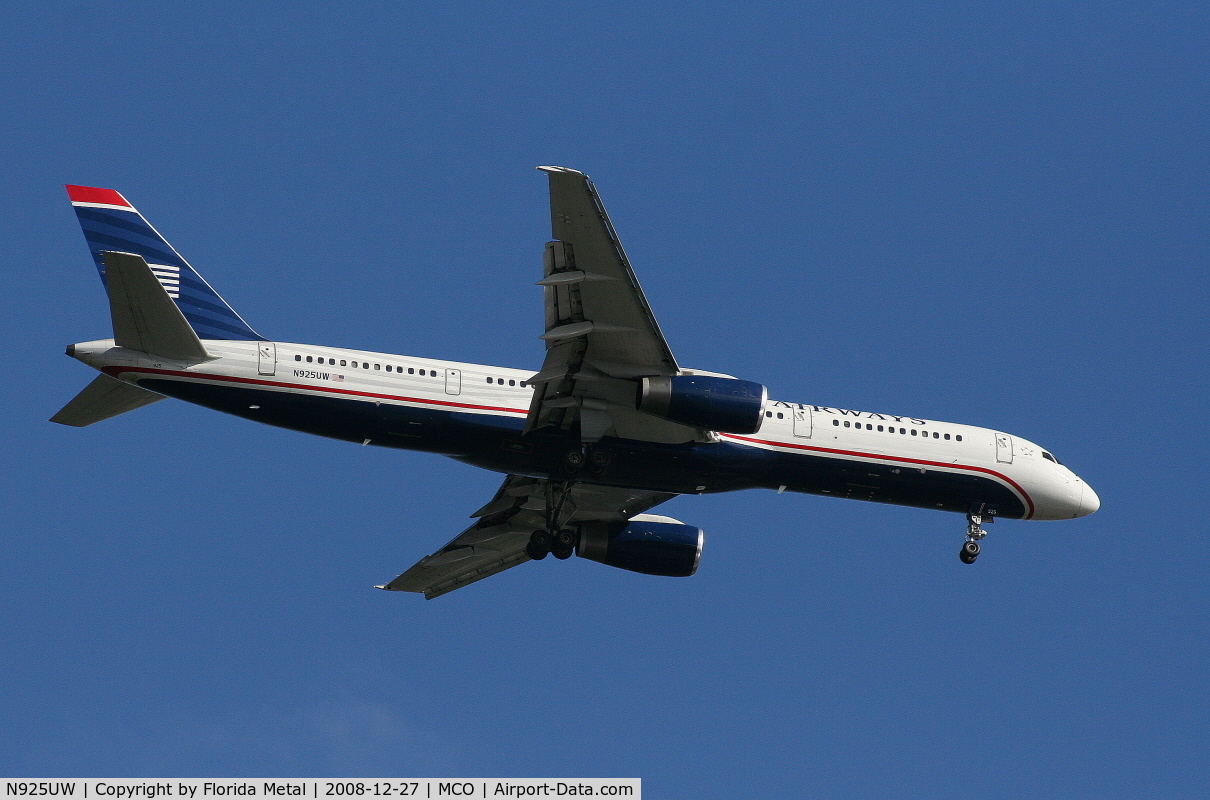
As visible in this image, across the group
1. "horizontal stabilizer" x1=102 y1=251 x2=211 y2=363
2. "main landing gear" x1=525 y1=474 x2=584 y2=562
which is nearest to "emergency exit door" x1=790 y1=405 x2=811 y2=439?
"main landing gear" x1=525 y1=474 x2=584 y2=562

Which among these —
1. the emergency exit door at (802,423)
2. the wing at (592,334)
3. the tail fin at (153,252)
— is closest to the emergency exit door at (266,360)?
the tail fin at (153,252)

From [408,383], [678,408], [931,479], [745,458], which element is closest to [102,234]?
[408,383]

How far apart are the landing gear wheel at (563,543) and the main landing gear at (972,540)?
9.79 m

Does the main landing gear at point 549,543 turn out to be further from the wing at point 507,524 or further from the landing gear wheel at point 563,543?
the wing at point 507,524

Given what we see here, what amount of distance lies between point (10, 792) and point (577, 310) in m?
13.9

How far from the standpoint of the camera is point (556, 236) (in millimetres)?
26547

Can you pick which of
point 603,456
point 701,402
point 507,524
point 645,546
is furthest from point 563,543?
point 701,402

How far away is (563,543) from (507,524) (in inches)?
156

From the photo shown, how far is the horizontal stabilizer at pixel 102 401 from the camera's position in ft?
98.4

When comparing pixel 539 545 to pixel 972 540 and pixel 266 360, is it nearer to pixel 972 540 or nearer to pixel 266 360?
pixel 266 360

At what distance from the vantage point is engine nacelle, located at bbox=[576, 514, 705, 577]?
120 ft

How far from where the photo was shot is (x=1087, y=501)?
35938mm

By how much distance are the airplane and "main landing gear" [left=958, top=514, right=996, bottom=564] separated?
45 millimetres

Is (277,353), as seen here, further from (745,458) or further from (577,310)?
(745,458)
